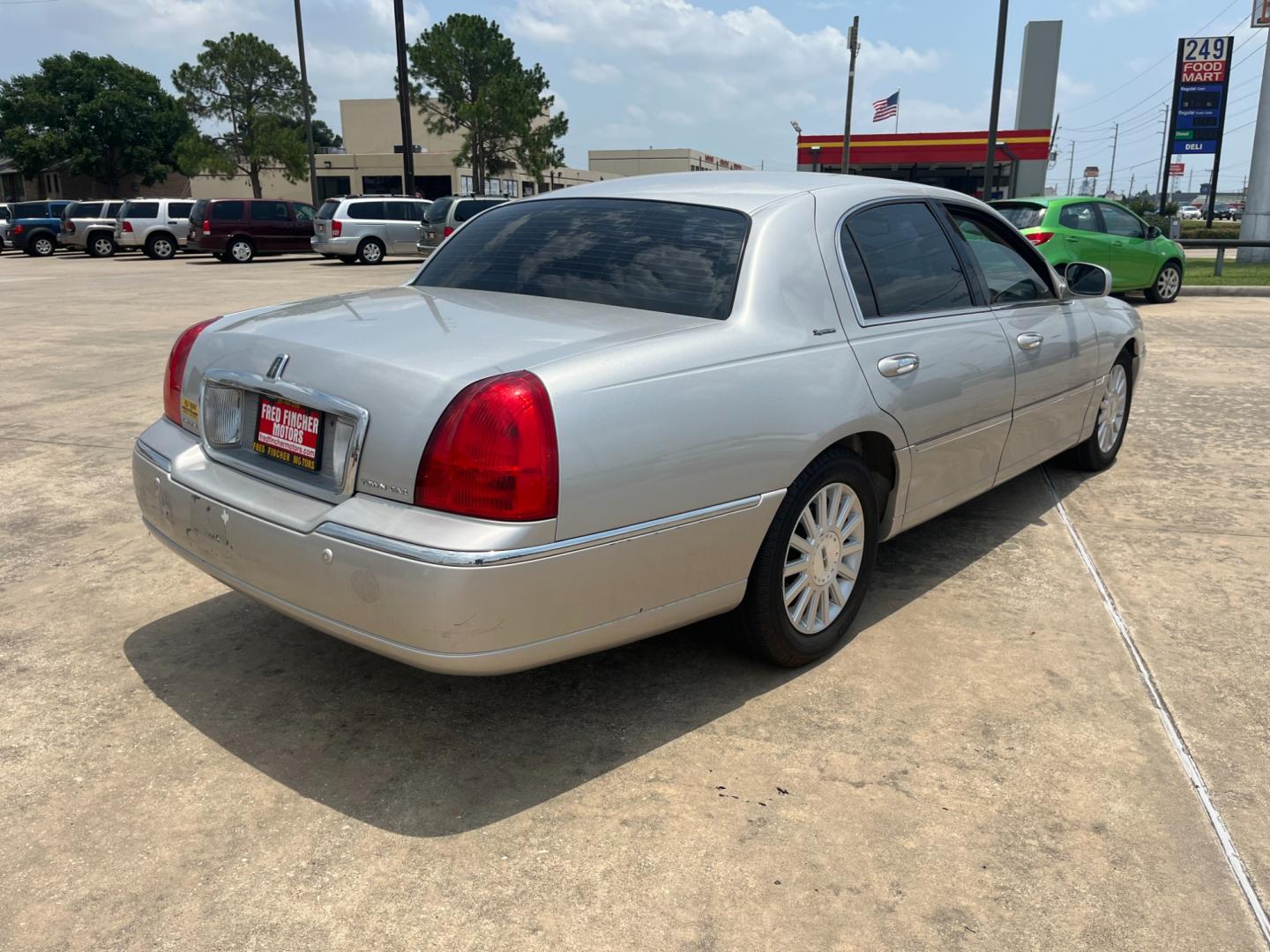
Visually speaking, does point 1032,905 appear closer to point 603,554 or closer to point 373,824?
point 603,554

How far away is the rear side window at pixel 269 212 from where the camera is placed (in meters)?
27.2

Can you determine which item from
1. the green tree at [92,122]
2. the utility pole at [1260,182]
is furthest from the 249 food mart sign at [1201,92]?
the green tree at [92,122]

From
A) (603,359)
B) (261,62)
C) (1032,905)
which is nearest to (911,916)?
(1032,905)

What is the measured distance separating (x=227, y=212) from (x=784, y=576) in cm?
2695

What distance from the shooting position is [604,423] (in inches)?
100.0

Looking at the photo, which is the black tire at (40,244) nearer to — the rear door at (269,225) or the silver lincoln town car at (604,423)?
the rear door at (269,225)

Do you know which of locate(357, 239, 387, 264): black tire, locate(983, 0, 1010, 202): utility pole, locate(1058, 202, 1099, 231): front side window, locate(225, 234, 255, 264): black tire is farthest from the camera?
locate(225, 234, 255, 264): black tire

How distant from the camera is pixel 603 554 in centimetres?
258

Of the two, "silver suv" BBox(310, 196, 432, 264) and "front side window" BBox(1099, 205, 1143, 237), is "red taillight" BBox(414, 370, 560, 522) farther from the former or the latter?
"silver suv" BBox(310, 196, 432, 264)

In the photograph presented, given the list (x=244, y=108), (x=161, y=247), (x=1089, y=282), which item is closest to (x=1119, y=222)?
(x=1089, y=282)

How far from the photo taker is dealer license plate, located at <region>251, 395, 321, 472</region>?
8.91ft

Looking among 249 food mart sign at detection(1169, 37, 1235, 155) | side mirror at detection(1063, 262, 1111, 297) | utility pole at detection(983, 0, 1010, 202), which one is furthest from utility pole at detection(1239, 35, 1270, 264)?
side mirror at detection(1063, 262, 1111, 297)

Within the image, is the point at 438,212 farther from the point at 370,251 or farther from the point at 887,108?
the point at 887,108

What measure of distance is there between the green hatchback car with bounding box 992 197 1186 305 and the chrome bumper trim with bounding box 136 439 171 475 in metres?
10.7
